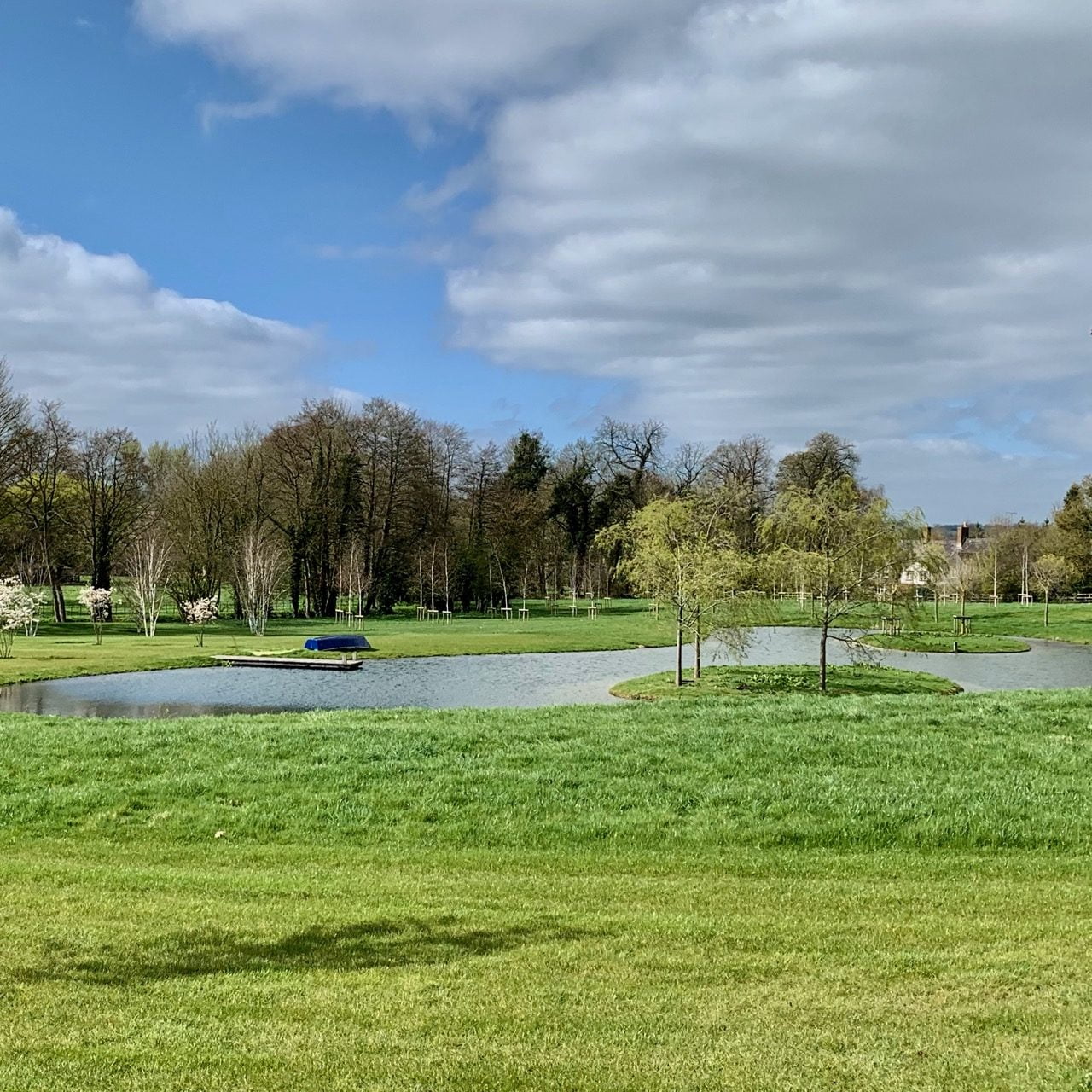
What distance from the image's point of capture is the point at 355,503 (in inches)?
3012

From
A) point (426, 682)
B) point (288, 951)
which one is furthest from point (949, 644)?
point (288, 951)

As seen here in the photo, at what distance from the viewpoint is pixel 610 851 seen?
426 inches

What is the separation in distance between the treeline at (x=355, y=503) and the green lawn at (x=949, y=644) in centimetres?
1182

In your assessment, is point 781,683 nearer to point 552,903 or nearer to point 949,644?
point 552,903

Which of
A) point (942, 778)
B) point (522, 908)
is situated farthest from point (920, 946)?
point (942, 778)

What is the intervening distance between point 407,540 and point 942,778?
6780 centimetres

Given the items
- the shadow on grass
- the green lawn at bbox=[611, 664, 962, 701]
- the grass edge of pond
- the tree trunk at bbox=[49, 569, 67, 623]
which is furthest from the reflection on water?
the tree trunk at bbox=[49, 569, 67, 623]

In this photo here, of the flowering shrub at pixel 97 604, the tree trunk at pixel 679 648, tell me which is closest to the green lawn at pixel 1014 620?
the tree trunk at pixel 679 648

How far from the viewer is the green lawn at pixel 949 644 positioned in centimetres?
5088

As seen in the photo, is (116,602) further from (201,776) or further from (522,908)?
(522,908)

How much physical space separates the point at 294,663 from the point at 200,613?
10591 mm

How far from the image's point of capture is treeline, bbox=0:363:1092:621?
68312mm

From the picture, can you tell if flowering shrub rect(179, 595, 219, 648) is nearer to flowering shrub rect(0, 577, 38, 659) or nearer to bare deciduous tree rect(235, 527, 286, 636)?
bare deciduous tree rect(235, 527, 286, 636)

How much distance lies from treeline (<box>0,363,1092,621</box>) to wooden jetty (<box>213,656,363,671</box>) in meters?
18.1
